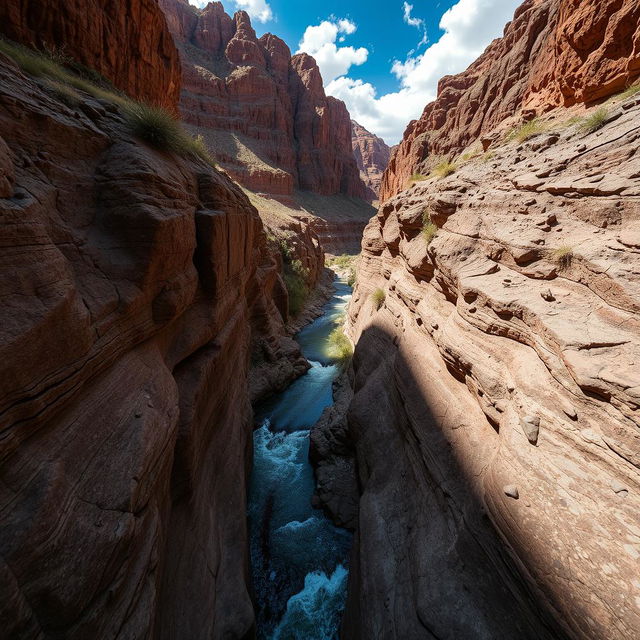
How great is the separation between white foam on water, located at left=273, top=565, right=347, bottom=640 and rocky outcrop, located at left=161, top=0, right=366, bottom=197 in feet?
187

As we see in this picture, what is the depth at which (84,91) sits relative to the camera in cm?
540

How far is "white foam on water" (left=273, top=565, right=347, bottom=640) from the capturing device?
5989 millimetres

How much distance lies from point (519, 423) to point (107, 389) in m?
5.54

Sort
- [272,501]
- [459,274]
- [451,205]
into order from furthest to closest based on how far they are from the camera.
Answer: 1. [272,501]
2. [451,205]
3. [459,274]

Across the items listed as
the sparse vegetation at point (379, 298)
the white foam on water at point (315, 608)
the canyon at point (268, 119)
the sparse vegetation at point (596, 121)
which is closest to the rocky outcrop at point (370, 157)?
the canyon at point (268, 119)

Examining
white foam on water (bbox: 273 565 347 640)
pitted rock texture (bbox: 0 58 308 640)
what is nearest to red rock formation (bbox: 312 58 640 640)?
white foam on water (bbox: 273 565 347 640)

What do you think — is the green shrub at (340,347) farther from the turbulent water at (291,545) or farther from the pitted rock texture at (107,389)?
the pitted rock texture at (107,389)

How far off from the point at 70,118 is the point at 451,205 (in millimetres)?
8103

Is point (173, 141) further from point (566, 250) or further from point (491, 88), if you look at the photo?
point (491, 88)

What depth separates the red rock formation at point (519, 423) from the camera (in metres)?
3.06

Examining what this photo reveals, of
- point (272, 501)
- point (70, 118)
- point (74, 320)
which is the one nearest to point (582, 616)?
point (74, 320)

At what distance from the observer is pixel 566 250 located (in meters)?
4.69

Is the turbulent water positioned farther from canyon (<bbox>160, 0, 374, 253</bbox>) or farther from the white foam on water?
canyon (<bbox>160, 0, 374, 253</bbox>)

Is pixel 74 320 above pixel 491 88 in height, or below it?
below
